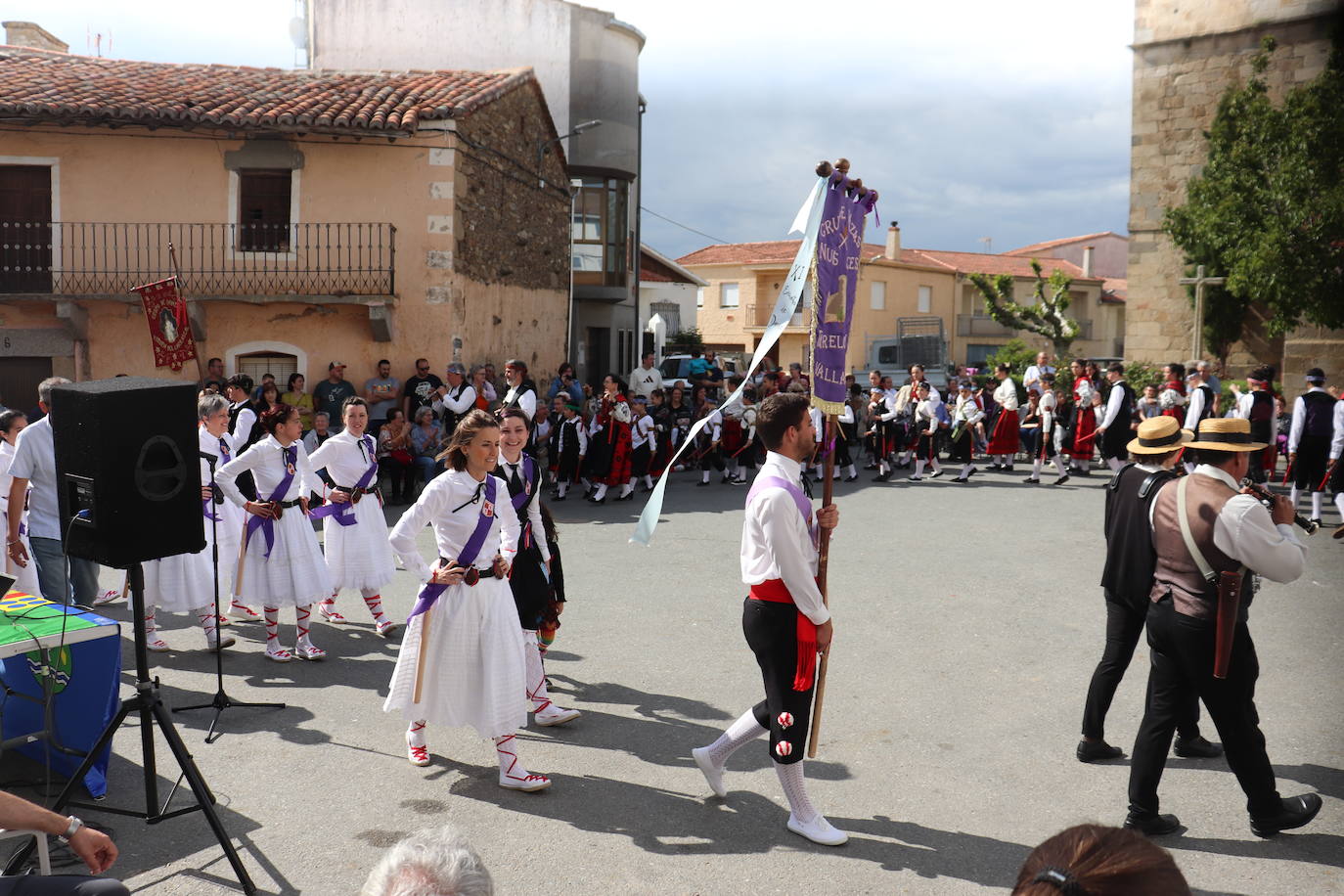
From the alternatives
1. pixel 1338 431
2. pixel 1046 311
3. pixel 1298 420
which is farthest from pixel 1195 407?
pixel 1046 311

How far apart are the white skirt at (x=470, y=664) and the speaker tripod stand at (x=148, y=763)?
1079mm

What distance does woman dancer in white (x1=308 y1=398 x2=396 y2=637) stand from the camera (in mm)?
7727

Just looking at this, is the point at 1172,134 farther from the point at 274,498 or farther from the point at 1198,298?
the point at 274,498

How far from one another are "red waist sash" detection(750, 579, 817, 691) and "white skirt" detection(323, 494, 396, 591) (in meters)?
4.12

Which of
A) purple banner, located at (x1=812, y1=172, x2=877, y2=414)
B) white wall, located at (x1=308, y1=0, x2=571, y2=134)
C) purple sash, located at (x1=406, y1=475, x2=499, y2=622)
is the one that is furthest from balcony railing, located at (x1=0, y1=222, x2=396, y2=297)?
purple banner, located at (x1=812, y1=172, x2=877, y2=414)

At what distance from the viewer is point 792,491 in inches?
175

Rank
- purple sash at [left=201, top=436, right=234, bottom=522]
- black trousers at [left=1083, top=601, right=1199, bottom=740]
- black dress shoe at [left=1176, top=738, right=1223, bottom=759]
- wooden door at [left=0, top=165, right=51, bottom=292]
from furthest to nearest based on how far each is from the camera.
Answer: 1. wooden door at [left=0, top=165, right=51, bottom=292]
2. purple sash at [left=201, top=436, right=234, bottom=522]
3. black dress shoe at [left=1176, top=738, right=1223, bottom=759]
4. black trousers at [left=1083, top=601, right=1199, bottom=740]

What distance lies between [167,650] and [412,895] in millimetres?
6121

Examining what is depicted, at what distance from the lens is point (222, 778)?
17.1 feet

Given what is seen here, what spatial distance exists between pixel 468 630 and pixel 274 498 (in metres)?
2.85

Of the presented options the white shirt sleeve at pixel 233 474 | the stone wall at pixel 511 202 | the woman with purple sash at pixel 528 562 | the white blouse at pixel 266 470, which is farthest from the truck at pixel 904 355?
the woman with purple sash at pixel 528 562

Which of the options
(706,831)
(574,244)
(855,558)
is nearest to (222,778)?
(706,831)

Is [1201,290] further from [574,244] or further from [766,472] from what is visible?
[766,472]

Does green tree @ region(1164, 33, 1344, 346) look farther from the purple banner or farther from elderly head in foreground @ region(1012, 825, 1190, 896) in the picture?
elderly head in foreground @ region(1012, 825, 1190, 896)
